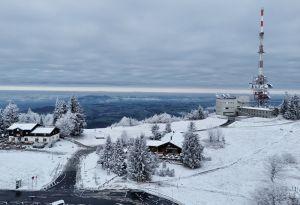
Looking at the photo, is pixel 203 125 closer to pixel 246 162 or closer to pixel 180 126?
pixel 180 126

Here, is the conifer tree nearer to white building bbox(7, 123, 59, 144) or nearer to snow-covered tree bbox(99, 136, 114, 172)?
snow-covered tree bbox(99, 136, 114, 172)

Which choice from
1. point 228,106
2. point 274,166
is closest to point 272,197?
point 274,166

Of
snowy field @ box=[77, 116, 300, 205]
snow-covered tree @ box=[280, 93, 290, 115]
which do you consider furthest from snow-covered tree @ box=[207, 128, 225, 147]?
snow-covered tree @ box=[280, 93, 290, 115]

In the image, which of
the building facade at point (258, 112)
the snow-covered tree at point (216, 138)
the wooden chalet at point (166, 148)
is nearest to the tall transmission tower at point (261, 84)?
the building facade at point (258, 112)

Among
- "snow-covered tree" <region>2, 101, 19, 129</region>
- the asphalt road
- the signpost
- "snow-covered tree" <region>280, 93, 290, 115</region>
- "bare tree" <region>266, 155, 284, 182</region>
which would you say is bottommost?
the asphalt road

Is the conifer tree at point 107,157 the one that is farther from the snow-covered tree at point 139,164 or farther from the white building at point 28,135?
the white building at point 28,135

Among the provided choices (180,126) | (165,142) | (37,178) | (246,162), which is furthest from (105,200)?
(180,126)

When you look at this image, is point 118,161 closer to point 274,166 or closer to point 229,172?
point 229,172
